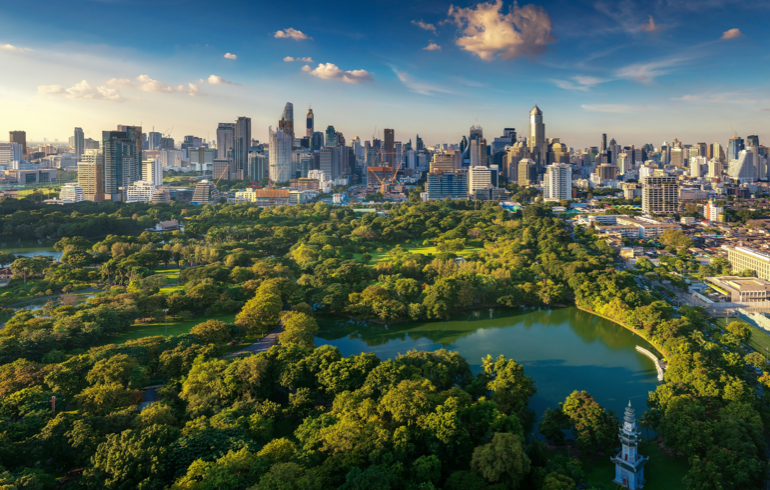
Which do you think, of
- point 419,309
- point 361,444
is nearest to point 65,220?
point 419,309

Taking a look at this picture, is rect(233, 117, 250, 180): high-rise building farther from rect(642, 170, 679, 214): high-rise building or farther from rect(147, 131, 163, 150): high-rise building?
rect(642, 170, 679, 214): high-rise building

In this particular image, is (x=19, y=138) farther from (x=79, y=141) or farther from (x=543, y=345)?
(x=543, y=345)

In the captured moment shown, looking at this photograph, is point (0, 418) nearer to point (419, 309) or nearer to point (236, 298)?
point (236, 298)

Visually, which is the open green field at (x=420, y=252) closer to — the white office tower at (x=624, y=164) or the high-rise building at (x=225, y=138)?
the high-rise building at (x=225, y=138)

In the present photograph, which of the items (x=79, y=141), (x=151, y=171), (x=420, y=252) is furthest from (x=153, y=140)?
(x=420, y=252)

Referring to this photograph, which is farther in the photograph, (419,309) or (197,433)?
(419,309)

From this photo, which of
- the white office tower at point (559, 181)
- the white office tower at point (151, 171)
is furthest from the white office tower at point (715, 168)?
the white office tower at point (151, 171)
